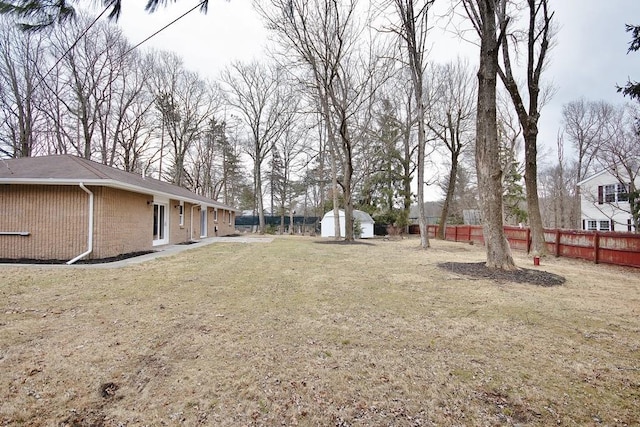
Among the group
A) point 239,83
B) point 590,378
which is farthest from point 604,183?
point 239,83

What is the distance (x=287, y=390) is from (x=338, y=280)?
13.2ft

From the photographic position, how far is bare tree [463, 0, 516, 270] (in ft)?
24.4

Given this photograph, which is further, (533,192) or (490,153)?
(533,192)

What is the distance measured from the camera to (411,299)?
16.0ft

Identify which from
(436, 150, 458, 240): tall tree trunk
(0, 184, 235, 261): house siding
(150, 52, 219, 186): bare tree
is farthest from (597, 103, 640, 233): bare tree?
(150, 52, 219, 186): bare tree

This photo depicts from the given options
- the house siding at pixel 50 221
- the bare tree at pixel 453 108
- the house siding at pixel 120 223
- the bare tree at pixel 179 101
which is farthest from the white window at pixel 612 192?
the bare tree at pixel 179 101

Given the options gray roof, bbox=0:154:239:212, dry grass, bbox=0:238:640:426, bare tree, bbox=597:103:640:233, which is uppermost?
bare tree, bbox=597:103:640:233

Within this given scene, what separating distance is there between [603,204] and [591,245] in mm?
14412

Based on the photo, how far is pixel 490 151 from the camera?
7.51m

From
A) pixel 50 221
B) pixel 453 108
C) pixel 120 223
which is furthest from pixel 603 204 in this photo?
pixel 50 221

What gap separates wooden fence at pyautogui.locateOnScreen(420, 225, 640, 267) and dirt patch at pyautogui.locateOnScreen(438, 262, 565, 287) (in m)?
4.13

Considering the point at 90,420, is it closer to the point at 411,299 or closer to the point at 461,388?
the point at 461,388

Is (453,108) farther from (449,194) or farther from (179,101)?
(179,101)

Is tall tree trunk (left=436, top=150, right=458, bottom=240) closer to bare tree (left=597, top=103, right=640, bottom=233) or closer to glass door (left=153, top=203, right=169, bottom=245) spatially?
bare tree (left=597, top=103, right=640, bottom=233)
